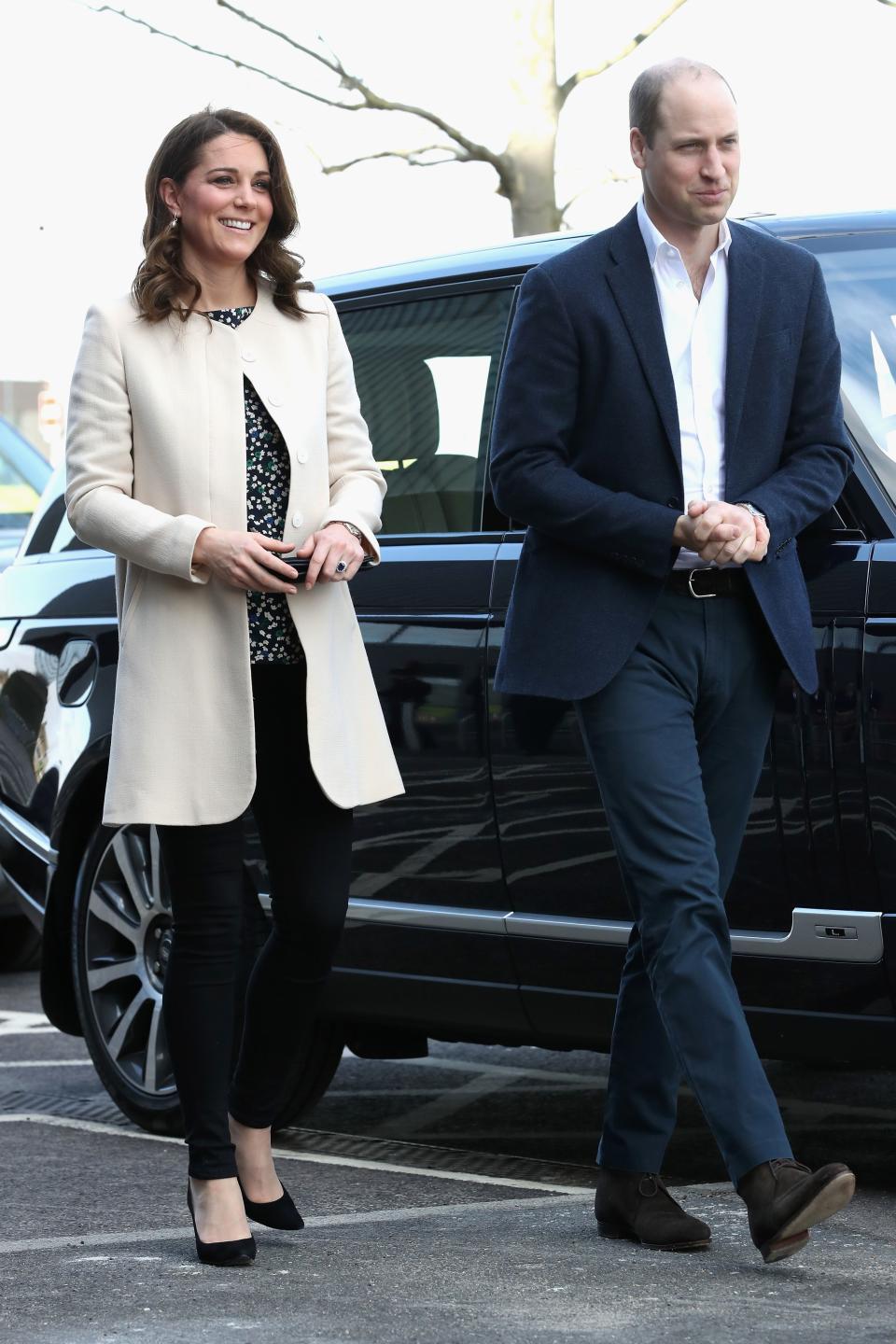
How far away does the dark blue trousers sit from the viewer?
12.6 ft

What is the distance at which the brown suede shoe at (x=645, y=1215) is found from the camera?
409cm

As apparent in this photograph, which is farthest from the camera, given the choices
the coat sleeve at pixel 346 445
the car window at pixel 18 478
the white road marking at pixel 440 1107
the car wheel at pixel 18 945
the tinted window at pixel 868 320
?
the car window at pixel 18 478

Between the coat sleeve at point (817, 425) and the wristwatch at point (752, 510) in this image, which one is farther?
the coat sleeve at point (817, 425)

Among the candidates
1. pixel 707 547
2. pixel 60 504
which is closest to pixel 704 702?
pixel 707 547

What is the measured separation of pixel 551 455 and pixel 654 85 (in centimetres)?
65

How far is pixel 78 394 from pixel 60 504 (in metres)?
2.03

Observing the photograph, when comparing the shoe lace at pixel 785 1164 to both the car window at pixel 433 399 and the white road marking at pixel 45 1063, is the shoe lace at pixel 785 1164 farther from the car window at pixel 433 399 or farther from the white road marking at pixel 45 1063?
the white road marking at pixel 45 1063

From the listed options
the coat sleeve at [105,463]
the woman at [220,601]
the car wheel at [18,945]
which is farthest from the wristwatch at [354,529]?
the car wheel at [18,945]

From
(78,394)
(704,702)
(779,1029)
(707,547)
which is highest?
(78,394)

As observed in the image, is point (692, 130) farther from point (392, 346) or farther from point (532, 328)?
point (392, 346)

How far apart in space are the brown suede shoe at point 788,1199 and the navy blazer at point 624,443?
2.72 ft

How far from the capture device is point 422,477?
5.12 metres

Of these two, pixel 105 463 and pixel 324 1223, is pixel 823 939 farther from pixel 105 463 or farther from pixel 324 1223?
pixel 105 463

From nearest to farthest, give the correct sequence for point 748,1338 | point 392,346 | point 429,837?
point 748,1338 < point 429,837 < point 392,346
